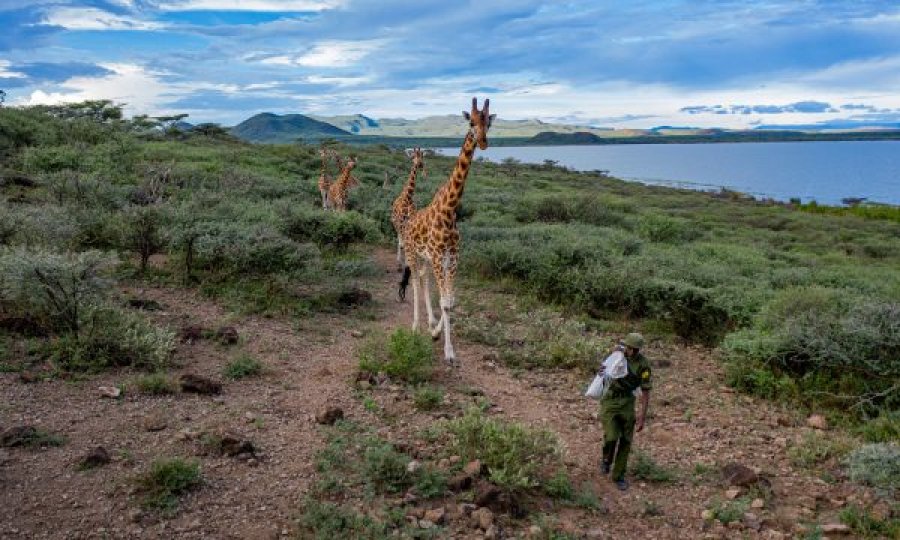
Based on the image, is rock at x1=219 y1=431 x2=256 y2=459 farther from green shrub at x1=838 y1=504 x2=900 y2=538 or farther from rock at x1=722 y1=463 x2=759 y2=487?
green shrub at x1=838 y1=504 x2=900 y2=538

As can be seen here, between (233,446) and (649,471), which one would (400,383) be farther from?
(649,471)

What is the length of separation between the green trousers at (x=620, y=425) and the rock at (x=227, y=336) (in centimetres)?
510

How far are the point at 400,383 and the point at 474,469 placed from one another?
2413mm

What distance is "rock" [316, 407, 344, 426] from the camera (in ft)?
22.6

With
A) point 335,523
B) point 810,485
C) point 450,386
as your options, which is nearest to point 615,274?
point 450,386

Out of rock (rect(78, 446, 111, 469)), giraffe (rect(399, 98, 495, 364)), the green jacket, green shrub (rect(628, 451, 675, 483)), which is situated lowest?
green shrub (rect(628, 451, 675, 483))

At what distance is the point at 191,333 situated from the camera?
8891mm

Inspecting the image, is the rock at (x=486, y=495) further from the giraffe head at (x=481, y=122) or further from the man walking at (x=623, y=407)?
the giraffe head at (x=481, y=122)

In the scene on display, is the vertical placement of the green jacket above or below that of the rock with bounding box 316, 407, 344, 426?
above

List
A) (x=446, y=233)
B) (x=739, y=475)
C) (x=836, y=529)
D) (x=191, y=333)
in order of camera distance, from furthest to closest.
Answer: (x=446, y=233) → (x=191, y=333) → (x=739, y=475) → (x=836, y=529)

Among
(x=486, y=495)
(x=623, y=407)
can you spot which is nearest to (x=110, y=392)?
(x=486, y=495)

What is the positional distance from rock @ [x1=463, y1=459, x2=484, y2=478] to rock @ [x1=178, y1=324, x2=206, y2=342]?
4.59m

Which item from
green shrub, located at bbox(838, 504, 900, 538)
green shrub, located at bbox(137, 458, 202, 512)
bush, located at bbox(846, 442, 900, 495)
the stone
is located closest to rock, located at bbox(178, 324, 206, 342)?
the stone

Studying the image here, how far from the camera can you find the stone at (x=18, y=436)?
580cm
